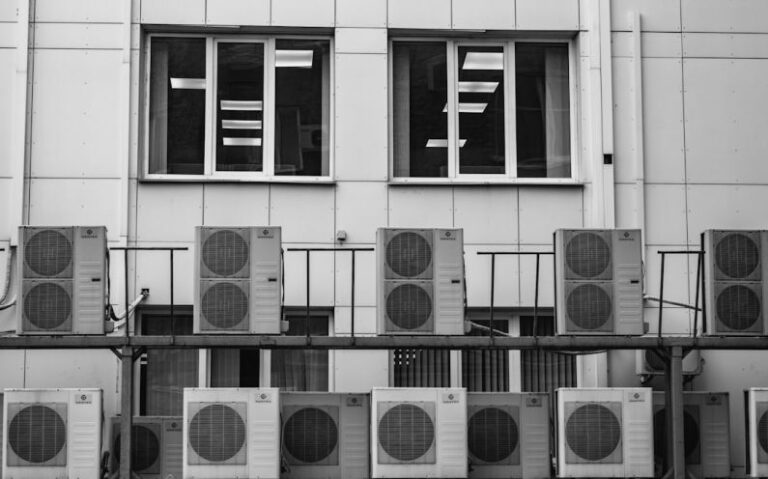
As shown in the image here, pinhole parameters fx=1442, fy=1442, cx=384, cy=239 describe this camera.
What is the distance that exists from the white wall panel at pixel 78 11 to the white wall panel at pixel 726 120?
5955mm

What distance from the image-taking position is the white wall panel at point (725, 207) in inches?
581

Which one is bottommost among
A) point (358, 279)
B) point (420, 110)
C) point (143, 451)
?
point (143, 451)

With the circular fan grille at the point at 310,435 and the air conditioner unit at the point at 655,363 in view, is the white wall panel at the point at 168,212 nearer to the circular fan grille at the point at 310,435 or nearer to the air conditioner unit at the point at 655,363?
the circular fan grille at the point at 310,435

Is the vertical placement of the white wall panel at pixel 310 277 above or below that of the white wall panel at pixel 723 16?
below

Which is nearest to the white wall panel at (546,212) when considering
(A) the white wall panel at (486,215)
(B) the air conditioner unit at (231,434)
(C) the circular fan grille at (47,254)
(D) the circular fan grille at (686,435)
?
(A) the white wall panel at (486,215)

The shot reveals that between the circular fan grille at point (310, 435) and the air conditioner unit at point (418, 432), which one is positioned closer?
the air conditioner unit at point (418, 432)

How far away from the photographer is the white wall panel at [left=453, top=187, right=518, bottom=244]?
1473cm

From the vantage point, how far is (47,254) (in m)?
13.0

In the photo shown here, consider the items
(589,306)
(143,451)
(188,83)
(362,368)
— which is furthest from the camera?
(188,83)

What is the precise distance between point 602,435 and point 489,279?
2.28m

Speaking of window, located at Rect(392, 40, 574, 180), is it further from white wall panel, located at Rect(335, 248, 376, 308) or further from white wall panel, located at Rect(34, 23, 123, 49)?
white wall panel, located at Rect(34, 23, 123, 49)

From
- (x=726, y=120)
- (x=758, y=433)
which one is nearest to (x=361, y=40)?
(x=726, y=120)

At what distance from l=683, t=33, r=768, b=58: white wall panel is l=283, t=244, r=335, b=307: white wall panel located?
14.3 ft

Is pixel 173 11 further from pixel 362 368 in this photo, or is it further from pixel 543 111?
pixel 362 368
